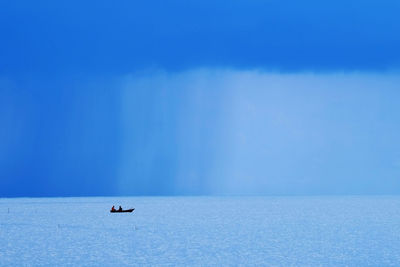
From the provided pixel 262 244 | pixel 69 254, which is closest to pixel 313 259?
pixel 262 244

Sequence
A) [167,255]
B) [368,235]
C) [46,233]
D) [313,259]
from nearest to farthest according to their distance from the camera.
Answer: [313,259] < [167,255] < [368,235] < [46,233]

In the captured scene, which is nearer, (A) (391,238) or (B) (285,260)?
(B) (285,260)

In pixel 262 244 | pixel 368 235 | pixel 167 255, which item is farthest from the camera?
pixel 368 235

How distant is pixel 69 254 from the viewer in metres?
34.7

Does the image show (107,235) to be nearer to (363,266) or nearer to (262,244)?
(262,244)

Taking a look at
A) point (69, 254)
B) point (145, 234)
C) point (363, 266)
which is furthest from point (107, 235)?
point (363, 266)

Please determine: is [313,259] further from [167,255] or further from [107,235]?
[107,235]

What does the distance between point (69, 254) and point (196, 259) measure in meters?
7.41

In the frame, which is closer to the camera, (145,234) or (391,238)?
(391,238)

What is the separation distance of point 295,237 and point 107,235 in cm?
1471

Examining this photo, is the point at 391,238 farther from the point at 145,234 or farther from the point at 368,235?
the point at 145,234

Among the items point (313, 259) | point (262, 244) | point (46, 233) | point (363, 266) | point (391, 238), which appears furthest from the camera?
point (46, 233)

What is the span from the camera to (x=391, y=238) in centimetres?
4369

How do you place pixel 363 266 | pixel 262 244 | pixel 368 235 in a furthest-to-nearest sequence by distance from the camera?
pixel 368 235 < pixel 262 244 < pixel 363 266
